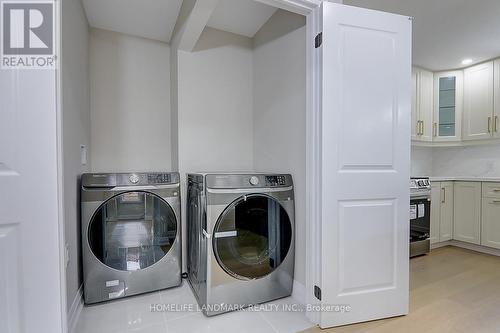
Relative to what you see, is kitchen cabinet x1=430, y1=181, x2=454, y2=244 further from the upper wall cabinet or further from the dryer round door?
the dryer round door

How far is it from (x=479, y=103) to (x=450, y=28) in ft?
4.44

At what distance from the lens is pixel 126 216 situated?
1952mm

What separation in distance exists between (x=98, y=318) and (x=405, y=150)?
2337 mm

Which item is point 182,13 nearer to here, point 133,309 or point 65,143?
point 65,143

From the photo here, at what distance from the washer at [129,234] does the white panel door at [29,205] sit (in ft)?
2.55

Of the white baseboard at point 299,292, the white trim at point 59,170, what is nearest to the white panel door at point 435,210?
the white baseboard at point 299,292

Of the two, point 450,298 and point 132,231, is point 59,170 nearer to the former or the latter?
point 132,231

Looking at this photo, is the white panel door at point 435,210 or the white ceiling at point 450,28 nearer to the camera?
the white ceiling at point 450,28

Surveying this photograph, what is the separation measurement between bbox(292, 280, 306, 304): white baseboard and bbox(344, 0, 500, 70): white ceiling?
90.4 inches

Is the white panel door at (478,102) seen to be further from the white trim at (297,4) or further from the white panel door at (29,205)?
the white panel door at (29,205)

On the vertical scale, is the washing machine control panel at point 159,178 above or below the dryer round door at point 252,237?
above

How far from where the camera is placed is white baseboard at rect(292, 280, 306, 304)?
1.84 metres

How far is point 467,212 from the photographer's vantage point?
310 centimetres

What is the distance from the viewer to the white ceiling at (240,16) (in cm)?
205
